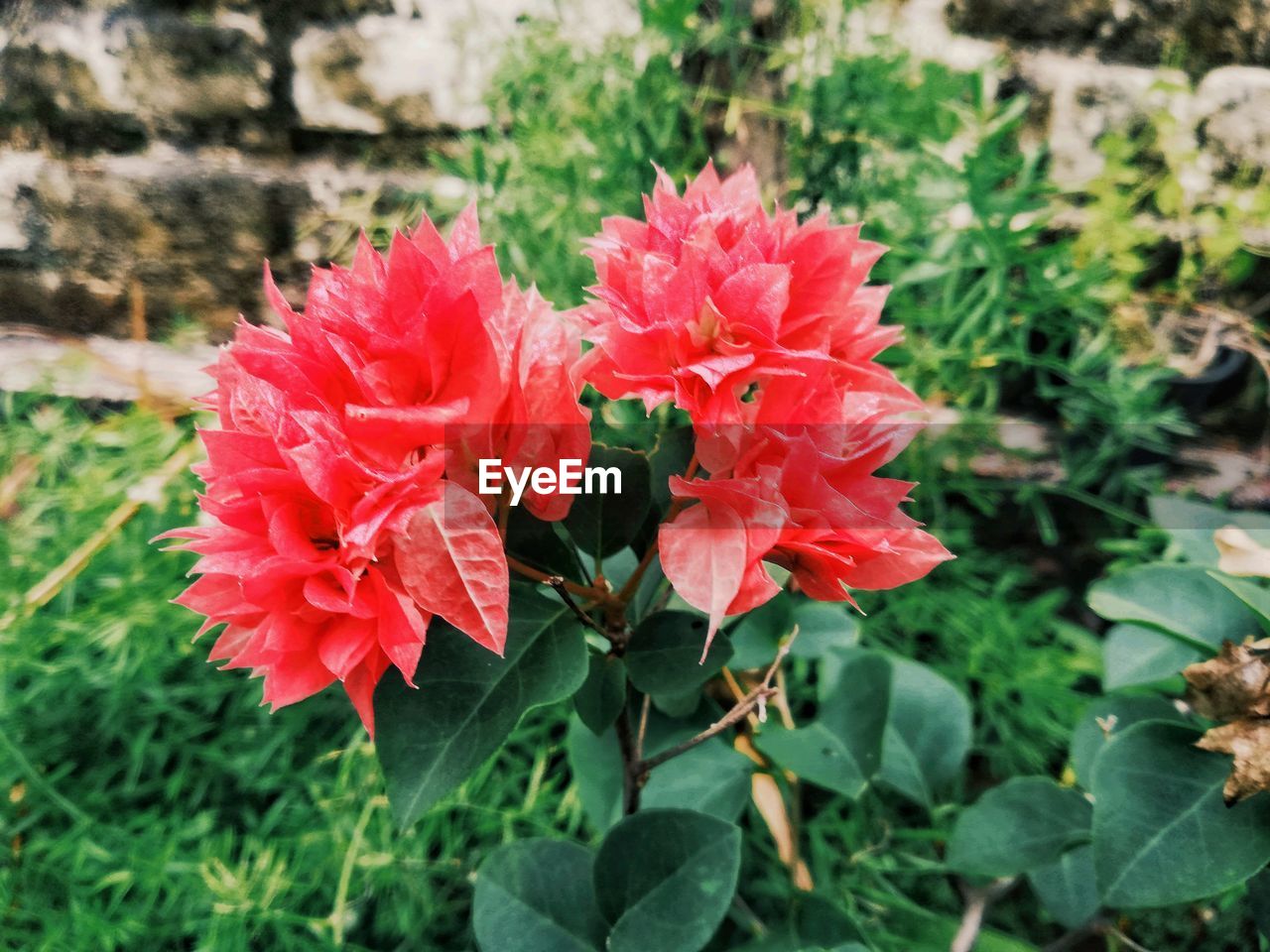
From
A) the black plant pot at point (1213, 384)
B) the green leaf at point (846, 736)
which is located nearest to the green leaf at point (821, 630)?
the green leaf at point (846, 736)

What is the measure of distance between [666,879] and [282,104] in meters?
1.23

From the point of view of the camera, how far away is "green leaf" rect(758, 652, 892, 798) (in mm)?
533

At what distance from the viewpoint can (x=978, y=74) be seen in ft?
2.68

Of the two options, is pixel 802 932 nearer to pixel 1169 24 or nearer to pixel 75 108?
pixel 1169 24

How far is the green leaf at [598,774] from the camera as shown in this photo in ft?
1.93

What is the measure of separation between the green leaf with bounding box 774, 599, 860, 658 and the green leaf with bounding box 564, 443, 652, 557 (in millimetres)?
240

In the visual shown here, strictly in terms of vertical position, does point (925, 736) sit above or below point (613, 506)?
below

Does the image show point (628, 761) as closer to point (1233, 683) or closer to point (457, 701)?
point (457, 701)

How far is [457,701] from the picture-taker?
1.22ft

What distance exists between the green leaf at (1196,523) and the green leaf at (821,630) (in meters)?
0.22

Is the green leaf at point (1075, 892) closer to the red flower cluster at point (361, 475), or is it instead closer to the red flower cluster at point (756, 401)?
the red flower cluster at point (756, 401)

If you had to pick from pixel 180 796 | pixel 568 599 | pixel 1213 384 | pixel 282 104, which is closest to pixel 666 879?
pixel 568 599

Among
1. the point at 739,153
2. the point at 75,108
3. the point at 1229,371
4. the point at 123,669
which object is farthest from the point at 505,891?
the point at 75,108

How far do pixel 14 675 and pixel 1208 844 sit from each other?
0.96 metres
